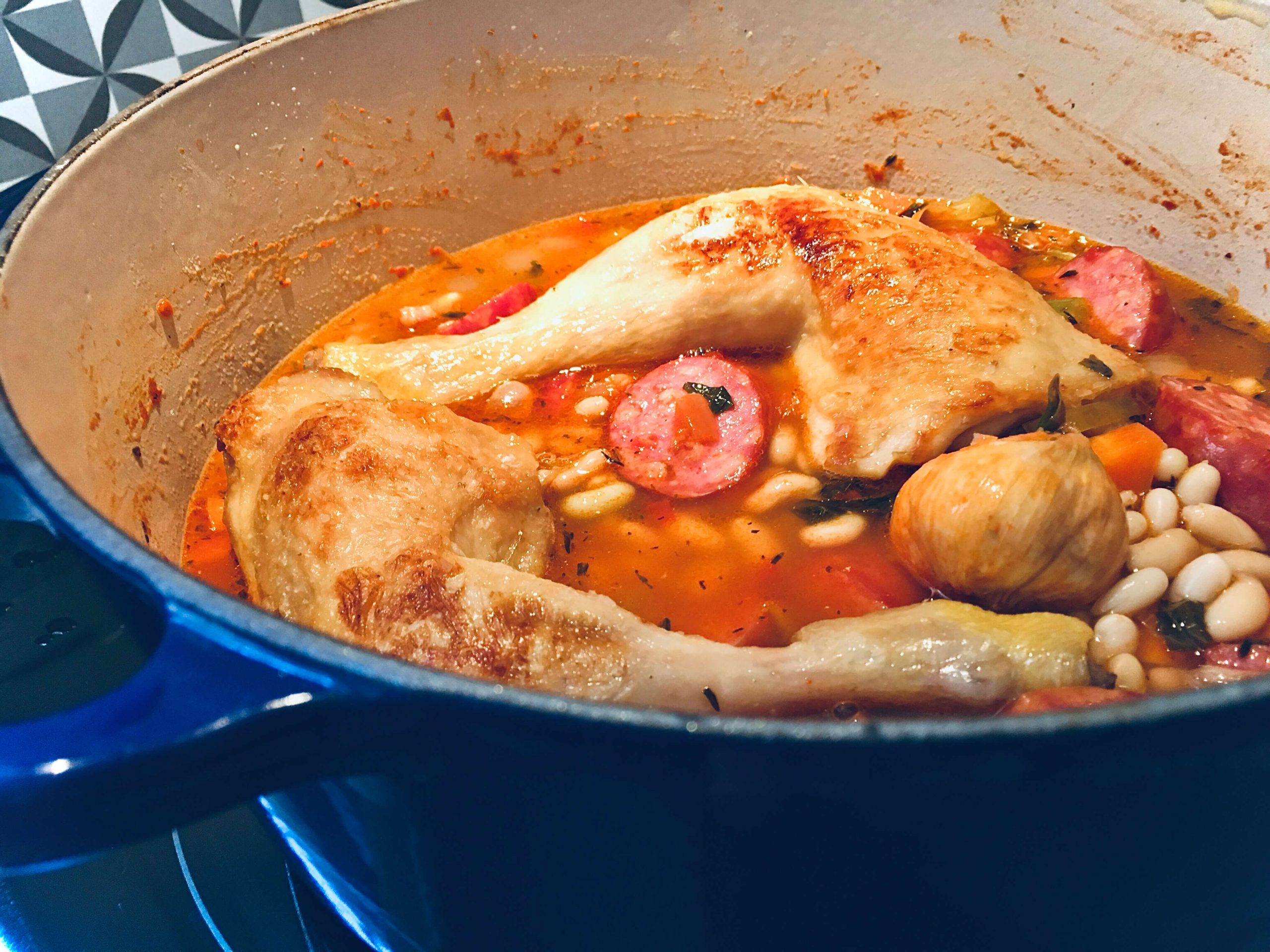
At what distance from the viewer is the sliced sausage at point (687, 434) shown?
1.80 meters

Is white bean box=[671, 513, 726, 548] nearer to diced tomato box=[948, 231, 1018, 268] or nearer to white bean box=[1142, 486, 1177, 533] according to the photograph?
white bean box=[1142, 486, 1177, 533]

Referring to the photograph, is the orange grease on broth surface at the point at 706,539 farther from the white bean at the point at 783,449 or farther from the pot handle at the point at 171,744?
the pot handle at the point at 171,744

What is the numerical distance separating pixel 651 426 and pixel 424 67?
1.01 meters

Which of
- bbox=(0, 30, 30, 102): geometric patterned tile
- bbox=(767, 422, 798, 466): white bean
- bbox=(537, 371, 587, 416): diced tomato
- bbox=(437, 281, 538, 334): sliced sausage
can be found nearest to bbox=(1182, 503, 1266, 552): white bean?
bbox=(767, 422, 798, 466): white bean

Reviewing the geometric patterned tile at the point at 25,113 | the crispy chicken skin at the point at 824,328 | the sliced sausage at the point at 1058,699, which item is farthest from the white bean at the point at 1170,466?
the geometric patterned tile at the point at 25,113

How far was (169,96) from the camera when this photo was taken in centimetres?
178

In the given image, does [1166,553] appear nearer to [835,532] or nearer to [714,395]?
[835,532]

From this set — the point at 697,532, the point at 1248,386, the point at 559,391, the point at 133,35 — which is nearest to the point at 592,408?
the point at 559,391

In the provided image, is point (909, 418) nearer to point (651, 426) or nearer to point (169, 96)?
point (651, 426)

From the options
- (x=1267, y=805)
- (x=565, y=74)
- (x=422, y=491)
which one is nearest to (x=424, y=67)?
(x=565, y=74)

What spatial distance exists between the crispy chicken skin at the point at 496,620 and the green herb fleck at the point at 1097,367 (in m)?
0.53

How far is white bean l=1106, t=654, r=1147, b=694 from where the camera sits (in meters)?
1.41

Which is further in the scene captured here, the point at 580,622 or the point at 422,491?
the point at 422,491

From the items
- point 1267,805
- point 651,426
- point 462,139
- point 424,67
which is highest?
point 424,67
